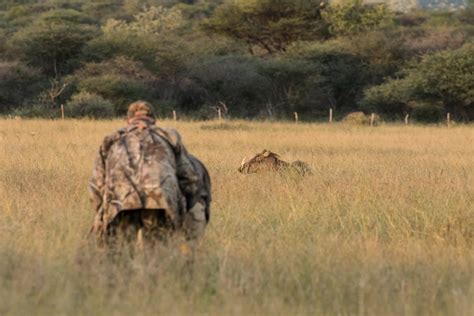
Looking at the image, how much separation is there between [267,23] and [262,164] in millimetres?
36579

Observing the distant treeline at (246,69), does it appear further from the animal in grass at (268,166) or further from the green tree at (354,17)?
the animal in grass at (268,166)

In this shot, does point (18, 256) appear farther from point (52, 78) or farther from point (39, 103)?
point (52, 78)

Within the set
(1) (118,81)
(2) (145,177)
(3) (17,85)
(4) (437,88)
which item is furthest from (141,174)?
(3) (17,85)

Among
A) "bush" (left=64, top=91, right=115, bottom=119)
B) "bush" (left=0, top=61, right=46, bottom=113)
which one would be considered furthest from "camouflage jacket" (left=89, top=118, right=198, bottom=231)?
"bush" (left=0, top=61, right=46, bottom=113)

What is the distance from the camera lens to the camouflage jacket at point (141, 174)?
5.30 meters

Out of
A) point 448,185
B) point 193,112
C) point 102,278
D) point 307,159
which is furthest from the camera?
point 193,112

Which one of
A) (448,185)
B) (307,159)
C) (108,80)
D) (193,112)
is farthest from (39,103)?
(448,185)

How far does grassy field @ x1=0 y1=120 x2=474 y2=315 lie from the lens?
196 inches

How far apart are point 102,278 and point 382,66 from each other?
39636 mm

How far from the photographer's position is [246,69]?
131ft

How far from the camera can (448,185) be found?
1034 centimetres

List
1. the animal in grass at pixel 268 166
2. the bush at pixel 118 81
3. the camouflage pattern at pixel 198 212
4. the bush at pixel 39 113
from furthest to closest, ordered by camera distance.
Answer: the bush at pixel 118 81, the bush at pixel 39 113, the animal in grass at pixel 268 166, the camouflage pattern at pixel 198 212

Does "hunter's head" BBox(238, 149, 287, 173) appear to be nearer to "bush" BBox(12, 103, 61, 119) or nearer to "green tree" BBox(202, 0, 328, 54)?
"bush" BBox(12, 103, 61, 119)

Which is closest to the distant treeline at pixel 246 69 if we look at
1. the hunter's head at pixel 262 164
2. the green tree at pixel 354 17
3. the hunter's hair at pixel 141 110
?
the green tree at pixel 354 17
